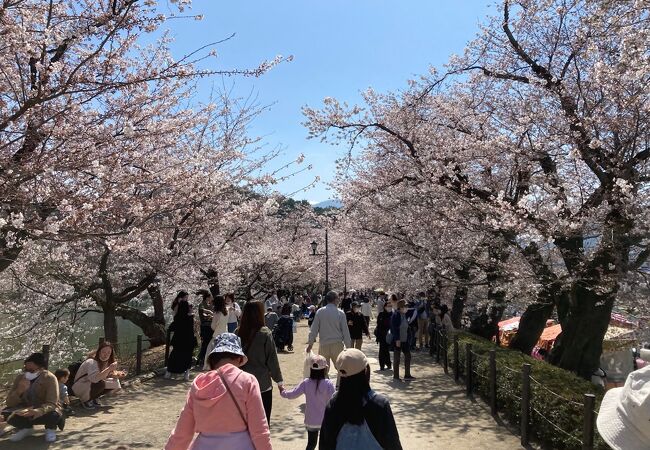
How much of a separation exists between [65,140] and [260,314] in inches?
115

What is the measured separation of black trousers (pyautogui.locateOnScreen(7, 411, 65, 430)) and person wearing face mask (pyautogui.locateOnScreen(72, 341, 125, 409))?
4.27 feet

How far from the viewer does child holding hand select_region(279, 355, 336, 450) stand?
4.71 metres

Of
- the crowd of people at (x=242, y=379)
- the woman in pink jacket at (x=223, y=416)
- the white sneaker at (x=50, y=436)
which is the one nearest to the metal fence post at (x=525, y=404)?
the crowd of people at (x=242, y=379)

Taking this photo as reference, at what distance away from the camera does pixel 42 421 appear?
578 centimetres

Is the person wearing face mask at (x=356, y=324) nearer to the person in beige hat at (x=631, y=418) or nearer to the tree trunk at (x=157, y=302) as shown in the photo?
the tree trunk at (x=157, y=302)

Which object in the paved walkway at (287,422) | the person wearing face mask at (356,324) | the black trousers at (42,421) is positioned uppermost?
the person wearing face mask at (356,324)

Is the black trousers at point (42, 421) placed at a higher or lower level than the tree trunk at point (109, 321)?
lower

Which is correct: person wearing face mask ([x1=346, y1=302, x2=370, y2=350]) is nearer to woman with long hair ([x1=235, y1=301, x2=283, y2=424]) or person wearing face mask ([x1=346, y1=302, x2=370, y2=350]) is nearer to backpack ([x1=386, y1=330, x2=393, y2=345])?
backpack ([x1=386, y1=330, x2=393, y2=345])

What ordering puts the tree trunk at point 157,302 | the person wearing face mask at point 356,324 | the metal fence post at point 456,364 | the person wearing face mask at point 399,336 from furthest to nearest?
the tree trunk at point 157,302, the person wearing face mask at point 356,324, the metal fence post at point 456,364, the person wearing face mask at point 399,336

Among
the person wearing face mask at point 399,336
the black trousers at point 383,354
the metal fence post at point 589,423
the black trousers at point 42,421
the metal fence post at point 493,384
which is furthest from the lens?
the black trousers at point 383,354

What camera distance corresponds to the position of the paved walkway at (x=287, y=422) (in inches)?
235

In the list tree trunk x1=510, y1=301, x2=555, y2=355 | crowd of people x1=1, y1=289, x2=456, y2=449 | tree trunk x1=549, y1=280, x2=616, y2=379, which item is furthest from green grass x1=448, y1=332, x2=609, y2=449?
tree trunk x1=510, y1=301, x2=555, y2=355

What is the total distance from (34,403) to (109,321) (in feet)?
22.5

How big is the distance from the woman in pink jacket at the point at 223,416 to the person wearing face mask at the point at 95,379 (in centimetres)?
495
